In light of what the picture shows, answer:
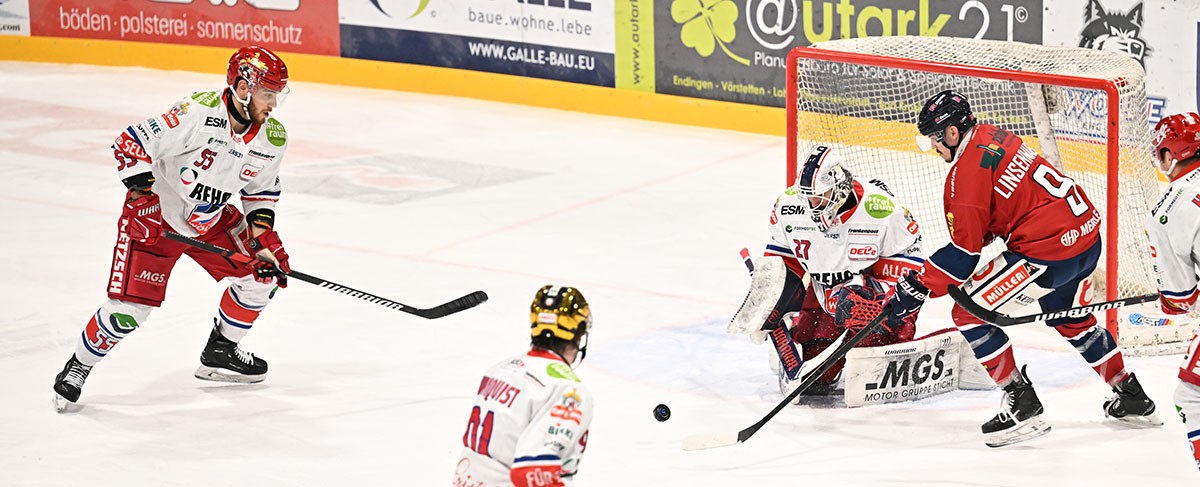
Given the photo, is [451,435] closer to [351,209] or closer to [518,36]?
[351,209]

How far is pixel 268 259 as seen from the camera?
18.2 ft

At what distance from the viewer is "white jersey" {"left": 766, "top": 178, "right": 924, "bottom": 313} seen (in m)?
5.41

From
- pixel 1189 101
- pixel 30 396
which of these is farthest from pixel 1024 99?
pixel 30 396

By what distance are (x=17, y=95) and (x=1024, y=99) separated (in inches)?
299

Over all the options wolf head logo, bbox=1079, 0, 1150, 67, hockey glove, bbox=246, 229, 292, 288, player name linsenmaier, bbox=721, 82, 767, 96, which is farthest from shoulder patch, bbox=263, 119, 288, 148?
player name linsenmaier, bbox=721, 82, 767, 96

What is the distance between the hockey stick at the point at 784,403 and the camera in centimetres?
495

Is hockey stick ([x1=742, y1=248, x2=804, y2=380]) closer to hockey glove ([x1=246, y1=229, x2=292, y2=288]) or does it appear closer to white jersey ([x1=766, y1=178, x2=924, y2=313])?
white jersey ([x1=766, y1=178, x2=924, y2=313])

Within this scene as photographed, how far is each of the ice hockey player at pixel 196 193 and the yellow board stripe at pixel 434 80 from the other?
500 cm

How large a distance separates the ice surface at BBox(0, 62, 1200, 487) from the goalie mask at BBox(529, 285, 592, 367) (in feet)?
5.29

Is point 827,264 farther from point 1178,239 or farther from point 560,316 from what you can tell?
point 560,316

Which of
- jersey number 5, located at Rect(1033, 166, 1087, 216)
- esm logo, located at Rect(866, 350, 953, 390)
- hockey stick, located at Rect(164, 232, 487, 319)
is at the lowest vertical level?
esm logo, located at Rect(866, 350, 953, 390)

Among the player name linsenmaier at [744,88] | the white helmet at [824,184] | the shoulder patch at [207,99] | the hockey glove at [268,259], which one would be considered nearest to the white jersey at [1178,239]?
the white helmet at [824,184]

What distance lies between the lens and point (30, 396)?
5820 mm

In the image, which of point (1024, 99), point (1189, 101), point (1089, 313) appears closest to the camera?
point (1089, 313)
